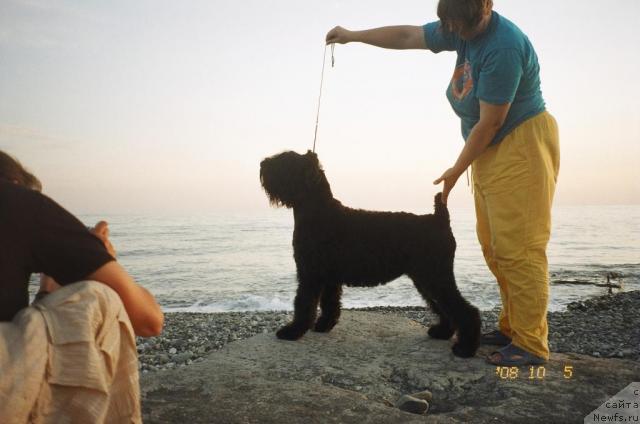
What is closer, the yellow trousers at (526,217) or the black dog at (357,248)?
the yellow trousers at (526,217)

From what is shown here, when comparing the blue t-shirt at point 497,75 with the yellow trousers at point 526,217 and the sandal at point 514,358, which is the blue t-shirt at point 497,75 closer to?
the yellow trousers at point 526,217

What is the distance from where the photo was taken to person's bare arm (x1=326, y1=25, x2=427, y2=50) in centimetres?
453

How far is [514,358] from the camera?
3.66m

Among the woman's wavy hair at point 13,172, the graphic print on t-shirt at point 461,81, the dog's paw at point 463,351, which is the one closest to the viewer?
the woman's wavy hair at point 13,172

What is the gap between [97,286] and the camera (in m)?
1.78

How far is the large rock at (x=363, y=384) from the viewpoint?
2.89 m

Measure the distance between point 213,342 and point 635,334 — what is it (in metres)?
5.84

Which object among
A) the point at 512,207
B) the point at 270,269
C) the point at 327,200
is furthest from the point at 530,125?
the point at 270,269

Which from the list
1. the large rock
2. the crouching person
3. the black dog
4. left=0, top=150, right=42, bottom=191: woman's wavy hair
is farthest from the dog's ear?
the crouching person

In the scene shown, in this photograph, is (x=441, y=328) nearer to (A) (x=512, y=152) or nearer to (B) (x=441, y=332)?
(B) (x=441, y=332)

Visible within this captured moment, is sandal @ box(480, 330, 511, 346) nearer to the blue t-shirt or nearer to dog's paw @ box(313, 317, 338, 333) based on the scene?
dog's paw @ box(313, 317, 338, 333)
